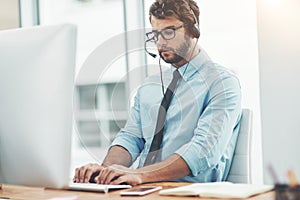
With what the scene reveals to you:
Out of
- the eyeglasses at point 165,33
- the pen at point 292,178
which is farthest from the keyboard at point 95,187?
the eyeglasses at point 165,33

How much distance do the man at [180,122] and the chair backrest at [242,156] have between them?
21 millimetres

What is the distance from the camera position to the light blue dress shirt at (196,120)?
1.79 meters

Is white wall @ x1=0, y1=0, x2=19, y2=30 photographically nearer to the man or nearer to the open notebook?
the man

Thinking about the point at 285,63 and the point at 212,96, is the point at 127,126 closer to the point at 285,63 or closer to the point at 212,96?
the point at 212,96

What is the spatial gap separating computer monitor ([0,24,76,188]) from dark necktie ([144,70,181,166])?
0.87 metres

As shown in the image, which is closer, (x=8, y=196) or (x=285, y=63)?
(x=8, y=196)

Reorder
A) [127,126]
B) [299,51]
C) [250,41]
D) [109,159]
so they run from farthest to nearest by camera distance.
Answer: [250,41]
[299,51]
[127,126]
[109,159]

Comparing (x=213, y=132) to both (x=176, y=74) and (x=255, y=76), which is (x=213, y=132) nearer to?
(x=176, y=74)

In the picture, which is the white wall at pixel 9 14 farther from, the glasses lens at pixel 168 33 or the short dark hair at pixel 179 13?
the glasses lens at pixel 168 33

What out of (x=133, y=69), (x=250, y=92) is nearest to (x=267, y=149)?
(x=250, y=92)

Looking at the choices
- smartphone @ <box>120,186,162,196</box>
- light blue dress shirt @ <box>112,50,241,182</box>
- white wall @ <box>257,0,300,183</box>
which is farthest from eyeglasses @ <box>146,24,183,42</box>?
smartphone @ <box>120,186,162,196</box>

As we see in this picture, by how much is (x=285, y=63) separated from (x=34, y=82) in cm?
186

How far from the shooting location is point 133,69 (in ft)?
10.3

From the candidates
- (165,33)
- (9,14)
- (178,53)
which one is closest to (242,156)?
(178,53)
